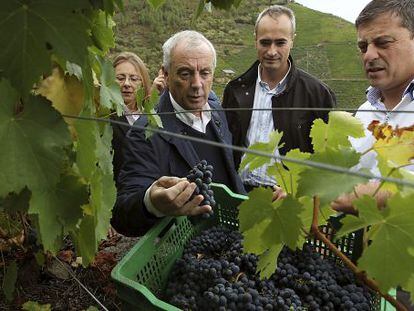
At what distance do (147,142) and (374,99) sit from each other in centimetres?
102

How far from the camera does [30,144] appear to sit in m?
0.59

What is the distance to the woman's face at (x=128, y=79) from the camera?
2.69m

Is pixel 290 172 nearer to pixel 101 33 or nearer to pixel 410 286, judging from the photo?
pixel 410 286

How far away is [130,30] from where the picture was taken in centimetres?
1308

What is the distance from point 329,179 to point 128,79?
7.77ft

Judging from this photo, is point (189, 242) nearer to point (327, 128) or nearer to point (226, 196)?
point (226, 196)

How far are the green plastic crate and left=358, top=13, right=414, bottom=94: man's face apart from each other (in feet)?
2.29

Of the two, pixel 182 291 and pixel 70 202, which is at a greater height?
pixel 70 202

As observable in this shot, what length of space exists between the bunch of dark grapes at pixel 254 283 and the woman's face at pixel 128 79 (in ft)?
5.15

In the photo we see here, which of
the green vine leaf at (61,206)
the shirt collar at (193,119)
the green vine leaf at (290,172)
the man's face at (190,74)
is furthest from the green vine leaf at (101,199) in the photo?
the man's face at (190,74)

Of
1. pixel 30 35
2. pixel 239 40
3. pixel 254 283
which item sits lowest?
pixel 254 283

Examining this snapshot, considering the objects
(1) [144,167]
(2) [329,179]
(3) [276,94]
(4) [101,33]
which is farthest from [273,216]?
(3) [276,94]

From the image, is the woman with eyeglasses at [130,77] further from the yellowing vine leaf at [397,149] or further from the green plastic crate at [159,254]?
the yellowing vine leaf at [397,149]

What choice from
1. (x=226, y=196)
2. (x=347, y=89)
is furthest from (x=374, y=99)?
(x=347, y=89)
